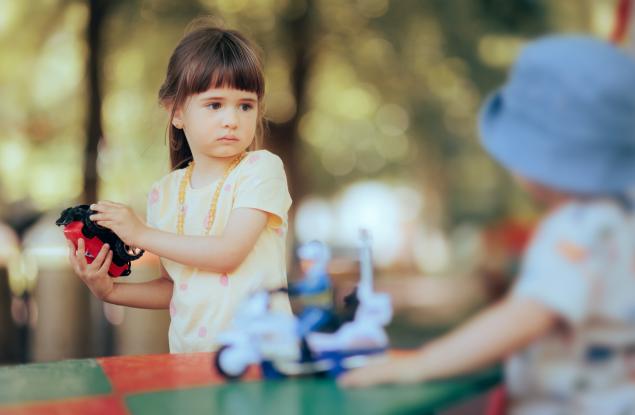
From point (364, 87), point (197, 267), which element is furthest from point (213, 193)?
point (364, 87)

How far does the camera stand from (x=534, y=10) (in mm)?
6215

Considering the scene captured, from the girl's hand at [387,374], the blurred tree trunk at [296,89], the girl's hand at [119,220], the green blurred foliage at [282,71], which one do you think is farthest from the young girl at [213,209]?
the blurred tree trunk at [296,89]

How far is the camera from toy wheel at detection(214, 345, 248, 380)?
1.55 metres

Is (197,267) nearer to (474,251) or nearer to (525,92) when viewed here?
(525,92)

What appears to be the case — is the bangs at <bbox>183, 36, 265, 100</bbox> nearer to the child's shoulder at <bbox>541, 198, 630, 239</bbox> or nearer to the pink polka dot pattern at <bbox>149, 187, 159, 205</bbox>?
the pink polka dot pattern at <bbox>149, 187, 159, 205</bbox>

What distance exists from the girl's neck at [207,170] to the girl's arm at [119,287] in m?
0.24

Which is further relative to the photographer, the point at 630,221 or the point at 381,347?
the point at 381,347

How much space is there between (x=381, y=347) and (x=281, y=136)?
6463 mm

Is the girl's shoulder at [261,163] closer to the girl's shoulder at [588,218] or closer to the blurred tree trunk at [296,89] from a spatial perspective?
the girl's shoulder at [588,218]

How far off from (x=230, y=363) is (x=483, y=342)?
48 cm

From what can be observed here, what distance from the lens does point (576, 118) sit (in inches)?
51.9

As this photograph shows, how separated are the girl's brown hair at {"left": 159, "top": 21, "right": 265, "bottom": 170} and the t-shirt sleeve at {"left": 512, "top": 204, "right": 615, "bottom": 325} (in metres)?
0.82

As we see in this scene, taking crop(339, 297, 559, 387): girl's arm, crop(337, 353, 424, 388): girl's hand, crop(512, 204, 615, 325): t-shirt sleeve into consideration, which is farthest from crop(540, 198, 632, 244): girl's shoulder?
crop(337, 353, 424, 388): girl's hand

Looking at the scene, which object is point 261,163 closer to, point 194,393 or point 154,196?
point 154,196
